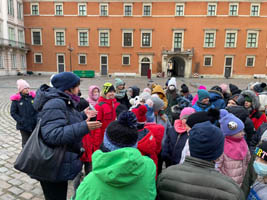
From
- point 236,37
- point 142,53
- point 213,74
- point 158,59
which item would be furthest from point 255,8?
point 142,53

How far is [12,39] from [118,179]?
1389 inches

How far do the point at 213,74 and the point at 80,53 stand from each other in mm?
21679

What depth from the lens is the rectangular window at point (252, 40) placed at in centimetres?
3033

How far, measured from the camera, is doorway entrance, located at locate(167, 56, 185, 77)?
33.5 meters

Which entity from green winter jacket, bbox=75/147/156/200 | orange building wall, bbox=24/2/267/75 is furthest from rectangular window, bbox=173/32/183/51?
green winter jacket, bbox=75/147/156/200

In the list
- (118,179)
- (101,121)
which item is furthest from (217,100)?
(118,179)

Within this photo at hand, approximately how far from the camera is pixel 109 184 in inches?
46.4

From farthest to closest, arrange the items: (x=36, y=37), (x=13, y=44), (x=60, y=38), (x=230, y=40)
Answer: (x=36, y=37) < (x=60, y=38) < (x=230, y=40) < (x=13, y=44)

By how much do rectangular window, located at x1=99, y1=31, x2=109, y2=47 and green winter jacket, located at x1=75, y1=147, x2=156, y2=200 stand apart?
32.9 m

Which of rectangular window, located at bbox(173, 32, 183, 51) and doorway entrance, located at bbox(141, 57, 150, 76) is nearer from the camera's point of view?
rectangular window, located at bbox(173, 32, 183, 51)

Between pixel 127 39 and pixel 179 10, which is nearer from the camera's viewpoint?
pixel 179 10

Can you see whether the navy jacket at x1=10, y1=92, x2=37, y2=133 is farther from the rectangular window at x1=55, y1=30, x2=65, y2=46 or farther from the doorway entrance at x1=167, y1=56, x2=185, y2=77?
the rectangular window at x1=55, y1=30, x2=65, y2=46

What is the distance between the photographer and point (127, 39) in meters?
32.3

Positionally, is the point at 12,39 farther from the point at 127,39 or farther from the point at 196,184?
the point at 196,184
